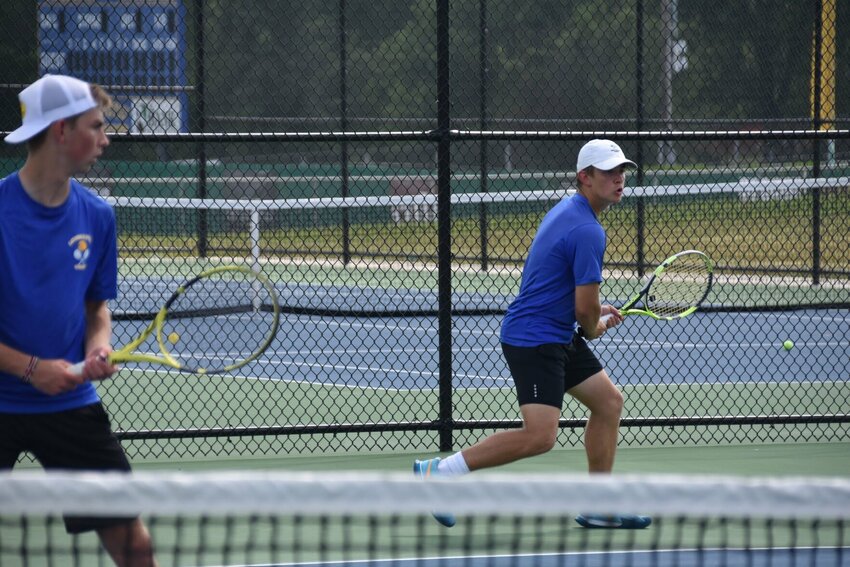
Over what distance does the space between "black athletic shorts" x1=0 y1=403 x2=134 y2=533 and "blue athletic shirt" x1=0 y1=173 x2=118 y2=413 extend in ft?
0.09

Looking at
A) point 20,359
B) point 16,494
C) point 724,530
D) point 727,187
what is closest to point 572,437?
point 724,530

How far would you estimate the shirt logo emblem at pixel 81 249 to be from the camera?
3.39 m

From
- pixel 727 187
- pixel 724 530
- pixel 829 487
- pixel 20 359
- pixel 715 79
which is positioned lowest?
pixel 724 530

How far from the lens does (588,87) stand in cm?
1553

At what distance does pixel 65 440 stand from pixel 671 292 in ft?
12.2

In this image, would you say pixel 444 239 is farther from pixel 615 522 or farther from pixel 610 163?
pixel 615 522

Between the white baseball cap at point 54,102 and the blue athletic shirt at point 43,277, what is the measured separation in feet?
0.52

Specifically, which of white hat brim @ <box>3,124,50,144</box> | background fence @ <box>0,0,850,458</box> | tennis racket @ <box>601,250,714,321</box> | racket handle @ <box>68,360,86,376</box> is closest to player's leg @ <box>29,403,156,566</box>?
racket handle @ <box>68,360,86,376</box>

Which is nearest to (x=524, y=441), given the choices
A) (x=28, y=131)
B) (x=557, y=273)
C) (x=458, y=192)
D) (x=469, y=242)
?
(x=557, y=273)

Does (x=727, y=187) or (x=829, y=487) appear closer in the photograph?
(x=829, y=487)

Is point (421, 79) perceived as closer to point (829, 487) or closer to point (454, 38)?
point (454, 38)

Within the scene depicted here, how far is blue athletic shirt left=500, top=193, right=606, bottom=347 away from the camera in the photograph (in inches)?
192

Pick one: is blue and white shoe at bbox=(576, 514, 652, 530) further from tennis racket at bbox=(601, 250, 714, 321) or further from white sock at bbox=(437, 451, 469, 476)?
tennis racket at bbox=(601, 250, 714, 321)

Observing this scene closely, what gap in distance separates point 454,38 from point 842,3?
4049mm
